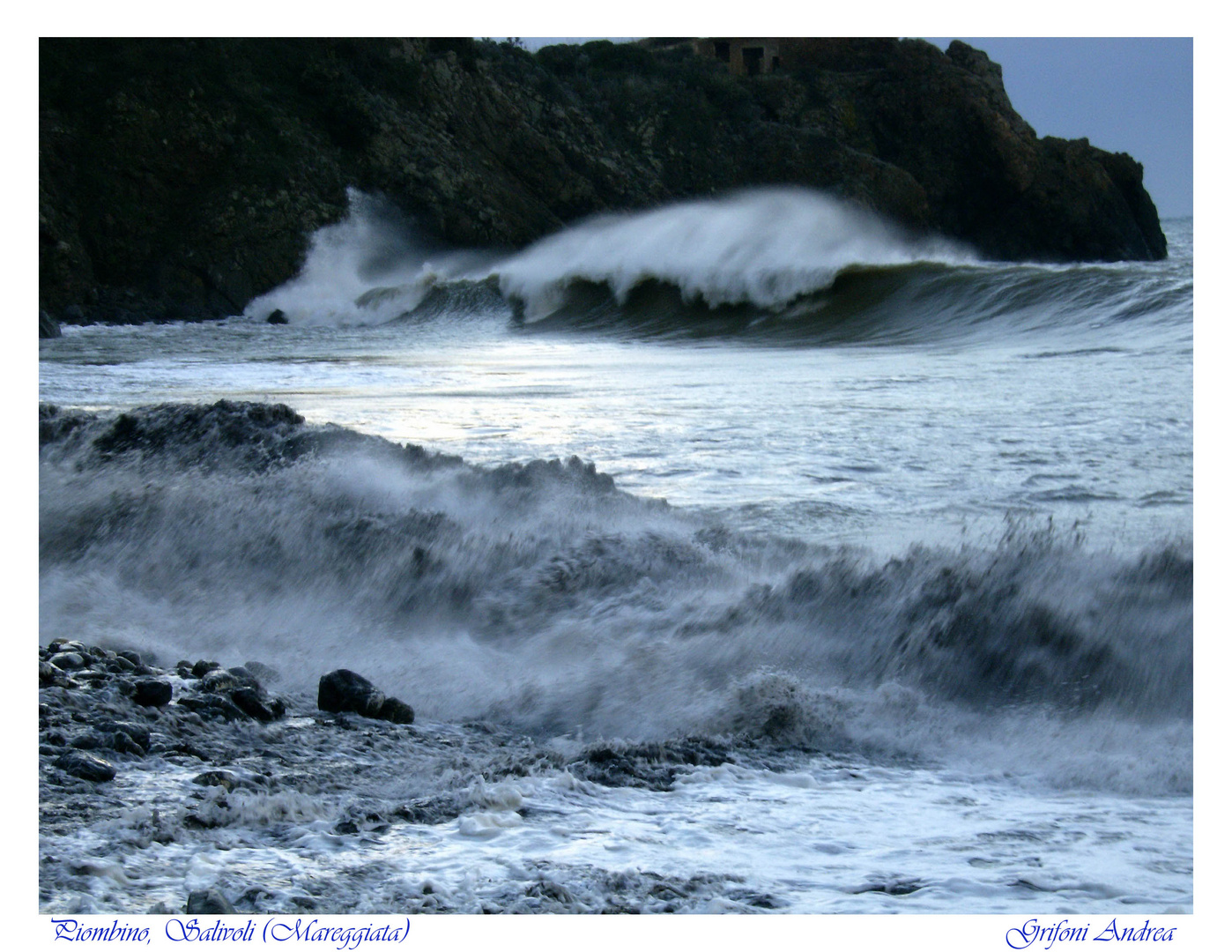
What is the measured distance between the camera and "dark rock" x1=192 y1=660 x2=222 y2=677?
284 cm

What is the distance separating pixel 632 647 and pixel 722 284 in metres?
11.5

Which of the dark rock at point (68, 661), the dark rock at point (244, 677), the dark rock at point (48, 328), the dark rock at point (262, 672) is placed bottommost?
the dark rock at point (262, 672)

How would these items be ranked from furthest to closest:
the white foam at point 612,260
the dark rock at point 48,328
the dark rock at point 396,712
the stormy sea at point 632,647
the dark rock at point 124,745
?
the white foam at point 612,260 < the dark rock at point 48,328 < the dark rock at point 396,712 < the dark rock at point 124,745 < the stormy sea at point 632,647

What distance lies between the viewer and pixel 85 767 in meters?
2.15

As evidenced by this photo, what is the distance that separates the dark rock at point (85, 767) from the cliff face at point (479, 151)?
9.13 metres

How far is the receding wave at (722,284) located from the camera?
955 cm

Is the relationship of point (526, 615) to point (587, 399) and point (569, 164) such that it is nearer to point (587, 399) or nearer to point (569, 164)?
point (587, 399)

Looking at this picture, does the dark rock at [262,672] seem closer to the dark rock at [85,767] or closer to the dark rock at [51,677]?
the dark rock at [51,677]

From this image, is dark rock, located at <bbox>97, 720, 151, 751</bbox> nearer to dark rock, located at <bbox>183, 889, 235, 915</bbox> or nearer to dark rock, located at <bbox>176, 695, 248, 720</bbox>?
dark rock, located at <bbox>176, 695, 248, 720</bbox>

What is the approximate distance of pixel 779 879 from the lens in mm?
1781

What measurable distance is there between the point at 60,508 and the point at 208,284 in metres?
15.6

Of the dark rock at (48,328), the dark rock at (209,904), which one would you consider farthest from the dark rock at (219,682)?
the dark rock at (48,328)

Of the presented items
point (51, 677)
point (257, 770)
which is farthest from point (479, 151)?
point (257, 770)
